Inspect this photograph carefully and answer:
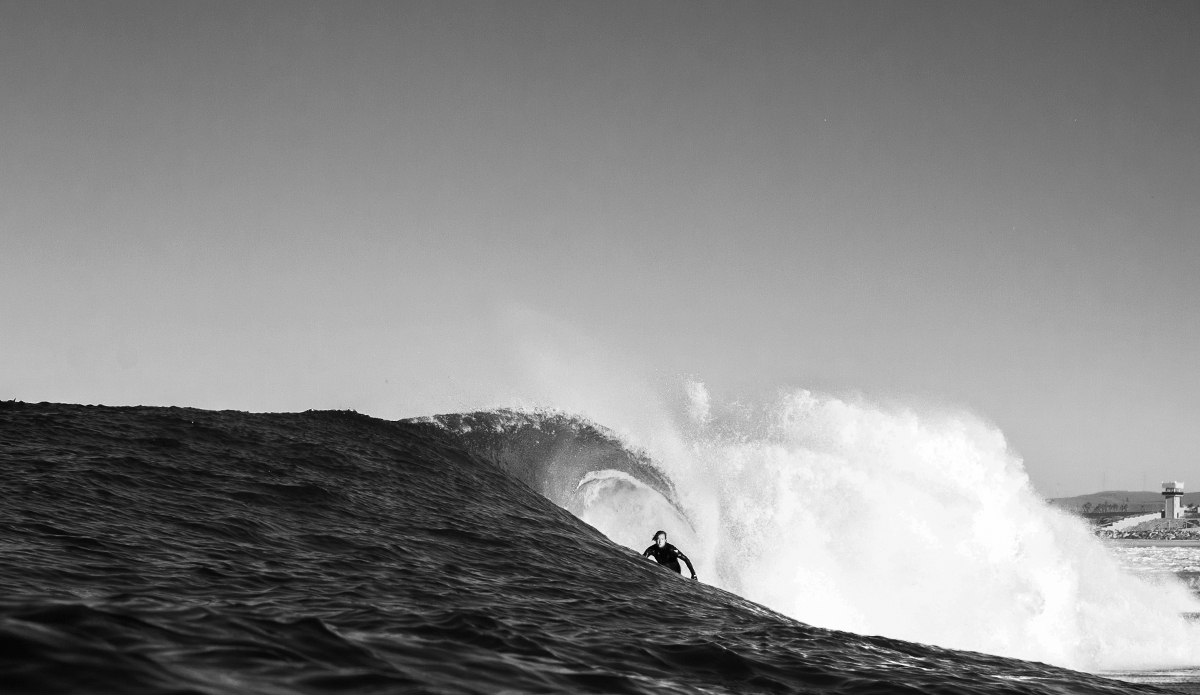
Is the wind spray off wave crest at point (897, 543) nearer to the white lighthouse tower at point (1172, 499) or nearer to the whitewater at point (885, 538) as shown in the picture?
the whitewater at point (885, 538)

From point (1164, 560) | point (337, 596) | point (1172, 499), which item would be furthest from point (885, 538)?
point (1172, 499)

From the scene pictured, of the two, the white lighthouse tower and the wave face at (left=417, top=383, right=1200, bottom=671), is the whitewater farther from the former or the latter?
the white lighthouse tower

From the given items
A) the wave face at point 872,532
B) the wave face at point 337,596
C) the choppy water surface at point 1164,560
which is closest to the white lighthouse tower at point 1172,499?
the choppy water surface at point 1164,560

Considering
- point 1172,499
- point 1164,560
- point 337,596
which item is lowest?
point 337,596

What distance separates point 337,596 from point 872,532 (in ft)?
57.9

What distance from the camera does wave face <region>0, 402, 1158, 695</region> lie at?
16.3ft

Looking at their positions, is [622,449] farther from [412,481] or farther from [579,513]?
[412,481]

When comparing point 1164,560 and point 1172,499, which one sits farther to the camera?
point 1172,499

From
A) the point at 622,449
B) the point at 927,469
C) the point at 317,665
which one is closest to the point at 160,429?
the point at 622,449

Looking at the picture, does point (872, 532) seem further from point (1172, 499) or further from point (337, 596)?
point (1172, 499)

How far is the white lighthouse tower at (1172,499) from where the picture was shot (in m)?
126

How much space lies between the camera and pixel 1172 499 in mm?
127562

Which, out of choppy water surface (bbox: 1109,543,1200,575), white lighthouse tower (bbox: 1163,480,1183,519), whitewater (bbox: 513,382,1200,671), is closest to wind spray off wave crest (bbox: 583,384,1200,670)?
whitewater (bbox: 513,382,1200,671)

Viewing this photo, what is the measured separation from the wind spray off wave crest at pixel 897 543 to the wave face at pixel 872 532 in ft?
0.12
